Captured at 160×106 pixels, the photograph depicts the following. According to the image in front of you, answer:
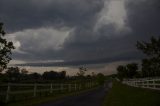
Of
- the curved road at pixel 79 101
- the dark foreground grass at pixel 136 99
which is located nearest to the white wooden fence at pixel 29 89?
the curved road at pixel 79 101

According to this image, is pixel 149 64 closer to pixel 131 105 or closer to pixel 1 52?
pixel 1 52

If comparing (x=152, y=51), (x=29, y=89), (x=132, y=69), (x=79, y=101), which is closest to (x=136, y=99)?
(x=79, y=101)

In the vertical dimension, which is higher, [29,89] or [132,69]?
[132,69]

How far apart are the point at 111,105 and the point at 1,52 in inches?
1166

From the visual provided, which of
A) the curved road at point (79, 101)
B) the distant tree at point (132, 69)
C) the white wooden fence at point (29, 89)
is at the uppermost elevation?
the distant tree at point (132, 69)

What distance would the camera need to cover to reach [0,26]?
44688 millimetres

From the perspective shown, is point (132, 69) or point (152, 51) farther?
point (132, 69)

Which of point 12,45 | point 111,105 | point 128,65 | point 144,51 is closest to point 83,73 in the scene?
point 128,65

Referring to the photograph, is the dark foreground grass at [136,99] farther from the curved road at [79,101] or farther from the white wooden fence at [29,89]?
the white wooden fence at [29,89]

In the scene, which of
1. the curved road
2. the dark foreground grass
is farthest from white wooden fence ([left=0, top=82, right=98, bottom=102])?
the dark foreground grass

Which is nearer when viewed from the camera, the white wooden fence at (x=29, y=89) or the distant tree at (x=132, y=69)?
the white wooden fence at (x=29, y=89)

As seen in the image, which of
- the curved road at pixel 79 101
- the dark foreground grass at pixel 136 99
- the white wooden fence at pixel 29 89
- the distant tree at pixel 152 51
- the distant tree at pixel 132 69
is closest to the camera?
the dark foreground grass at pixel 136 99

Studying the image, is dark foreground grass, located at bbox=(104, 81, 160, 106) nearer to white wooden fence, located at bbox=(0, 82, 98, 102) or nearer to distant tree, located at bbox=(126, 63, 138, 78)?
white wooden fence, located at bbox=(0, 82, 98, 102)

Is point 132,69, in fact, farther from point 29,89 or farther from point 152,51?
point 29,89
